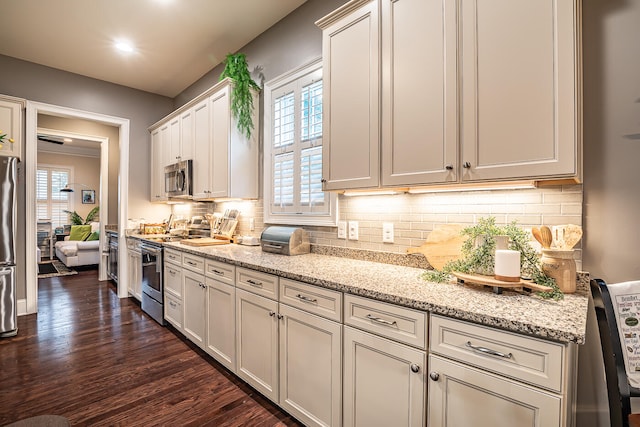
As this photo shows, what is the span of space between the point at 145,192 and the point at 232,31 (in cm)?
279

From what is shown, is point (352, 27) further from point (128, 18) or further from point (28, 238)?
point (28, 238)

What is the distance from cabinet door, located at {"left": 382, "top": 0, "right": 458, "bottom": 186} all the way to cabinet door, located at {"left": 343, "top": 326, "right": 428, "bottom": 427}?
0.83 metres

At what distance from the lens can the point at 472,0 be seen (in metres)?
1.44

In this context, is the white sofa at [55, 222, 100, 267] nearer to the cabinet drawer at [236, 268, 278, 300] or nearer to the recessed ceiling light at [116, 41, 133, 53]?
the recessed ceiling light at [116, 41, 133, 53]

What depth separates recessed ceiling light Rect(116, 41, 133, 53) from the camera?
3314mm

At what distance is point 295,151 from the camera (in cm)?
271

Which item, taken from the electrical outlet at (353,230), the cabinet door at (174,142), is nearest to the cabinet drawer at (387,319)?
the electrical outlet at (353,230)

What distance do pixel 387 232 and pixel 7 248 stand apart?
3687 millimetres

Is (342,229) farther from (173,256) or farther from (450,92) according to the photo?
(173,256)

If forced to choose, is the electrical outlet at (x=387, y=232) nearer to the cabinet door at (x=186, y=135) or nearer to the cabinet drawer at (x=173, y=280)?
the cabinet drawer at (x=173, y=280)

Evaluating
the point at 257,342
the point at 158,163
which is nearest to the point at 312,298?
the point at 257,342

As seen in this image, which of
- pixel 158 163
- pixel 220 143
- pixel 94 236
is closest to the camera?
pixel 220 143

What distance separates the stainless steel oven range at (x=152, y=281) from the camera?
3.30m

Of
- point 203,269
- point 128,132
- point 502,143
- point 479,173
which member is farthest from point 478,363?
point 128,132
